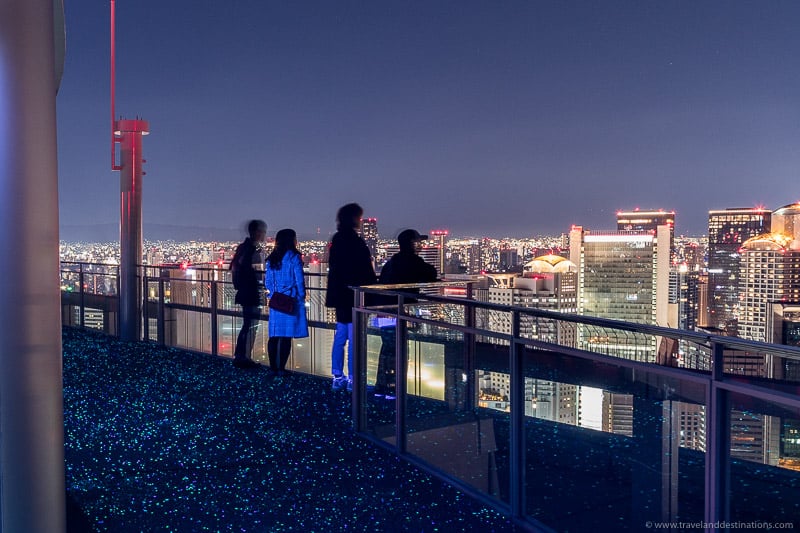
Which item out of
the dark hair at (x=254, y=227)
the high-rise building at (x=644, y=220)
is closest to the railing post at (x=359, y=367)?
the dark hair at (x=254, y=227)

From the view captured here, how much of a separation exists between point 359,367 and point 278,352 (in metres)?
2.33

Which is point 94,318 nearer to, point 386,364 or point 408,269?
point 408,269

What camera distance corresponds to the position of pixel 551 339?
333 centimetres

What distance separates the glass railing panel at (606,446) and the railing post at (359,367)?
1.86 meters

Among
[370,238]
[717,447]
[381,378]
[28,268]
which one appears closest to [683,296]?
[370,238]

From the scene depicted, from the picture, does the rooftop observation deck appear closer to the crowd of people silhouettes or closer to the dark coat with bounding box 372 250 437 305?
the dark coat with bounding box 372 250 437 305

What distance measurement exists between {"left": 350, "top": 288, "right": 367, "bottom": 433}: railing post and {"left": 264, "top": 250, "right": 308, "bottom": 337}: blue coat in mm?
1788

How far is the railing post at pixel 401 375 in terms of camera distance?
4804 mm

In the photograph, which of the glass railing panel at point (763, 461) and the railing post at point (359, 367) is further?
the railing post at point (359, 367)

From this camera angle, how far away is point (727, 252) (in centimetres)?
3303

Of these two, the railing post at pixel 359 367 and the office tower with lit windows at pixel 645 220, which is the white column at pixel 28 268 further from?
the office tower with lit windows at pixel 645 220

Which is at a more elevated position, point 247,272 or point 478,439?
point 247,272

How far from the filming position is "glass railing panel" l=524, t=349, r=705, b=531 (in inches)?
117

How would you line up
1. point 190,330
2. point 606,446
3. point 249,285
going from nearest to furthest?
point 606,446
point 249,285
point 190,330
